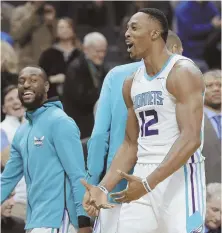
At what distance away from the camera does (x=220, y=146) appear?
865 centimetres

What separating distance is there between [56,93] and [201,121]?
17.9 feet

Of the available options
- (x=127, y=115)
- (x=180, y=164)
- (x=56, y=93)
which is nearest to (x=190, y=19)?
(x=56, y=93)

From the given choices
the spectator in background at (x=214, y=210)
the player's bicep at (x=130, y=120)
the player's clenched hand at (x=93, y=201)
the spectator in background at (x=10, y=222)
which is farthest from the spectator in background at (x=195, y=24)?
the player's clenched hand at (x=93, y=201)

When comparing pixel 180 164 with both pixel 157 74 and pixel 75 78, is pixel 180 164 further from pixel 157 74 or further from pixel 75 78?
pixel 75 78

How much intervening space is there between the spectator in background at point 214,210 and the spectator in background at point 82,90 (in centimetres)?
239

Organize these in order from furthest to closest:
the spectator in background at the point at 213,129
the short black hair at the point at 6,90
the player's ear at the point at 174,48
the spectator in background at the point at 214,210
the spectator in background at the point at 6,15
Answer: the spectator in background at the point at 6,15 < the short black hair at the point at 6,90 < the spectator in background at the point at 213,129 < the spectator in background at the point at 214,210 < the player's ear at the point at 174,48

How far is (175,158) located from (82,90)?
4.63 m

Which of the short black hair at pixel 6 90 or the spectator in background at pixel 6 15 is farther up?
the spectator in background at pixel 6 15

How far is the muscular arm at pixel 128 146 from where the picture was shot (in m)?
6.18

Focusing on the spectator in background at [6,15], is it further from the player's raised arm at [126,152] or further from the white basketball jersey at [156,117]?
the white basketball jersey at [156,117]

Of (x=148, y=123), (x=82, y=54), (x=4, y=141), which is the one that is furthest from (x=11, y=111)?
(x=148, y=123)

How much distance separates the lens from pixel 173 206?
5.86m

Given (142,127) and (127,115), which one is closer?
(142,127)

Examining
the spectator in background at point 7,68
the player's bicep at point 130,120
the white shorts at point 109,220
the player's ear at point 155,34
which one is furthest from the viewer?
the spectator in background at point 7,68
